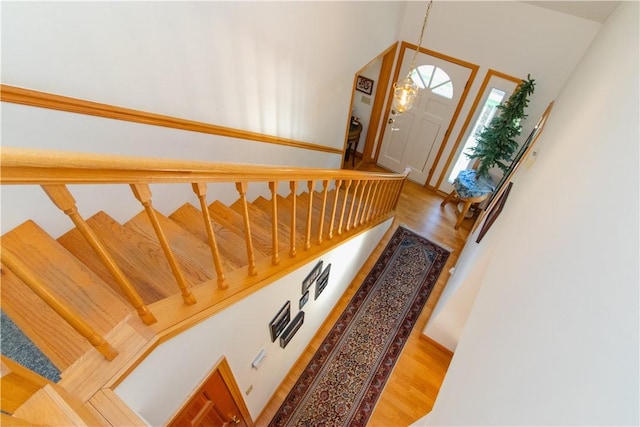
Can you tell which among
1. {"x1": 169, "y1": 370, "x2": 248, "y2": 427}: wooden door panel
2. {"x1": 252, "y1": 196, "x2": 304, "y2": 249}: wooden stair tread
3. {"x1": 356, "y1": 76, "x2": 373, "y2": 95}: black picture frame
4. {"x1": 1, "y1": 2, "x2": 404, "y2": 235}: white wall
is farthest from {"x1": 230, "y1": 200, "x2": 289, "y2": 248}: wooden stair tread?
{"x1": 356, "y1": 76, "x2": 373, "y2": 95}: black picture frame

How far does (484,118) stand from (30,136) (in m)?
4.70

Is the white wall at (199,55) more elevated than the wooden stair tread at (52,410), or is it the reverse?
the white wall at (199,55)

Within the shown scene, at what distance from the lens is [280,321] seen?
2.10m

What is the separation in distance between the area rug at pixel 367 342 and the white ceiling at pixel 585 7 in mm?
2927

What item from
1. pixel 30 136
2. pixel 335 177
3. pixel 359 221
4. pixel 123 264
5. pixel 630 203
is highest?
pixel 630 203

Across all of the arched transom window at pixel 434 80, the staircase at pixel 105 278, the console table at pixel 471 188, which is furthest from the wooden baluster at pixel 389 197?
the staircase at pixel 105 278

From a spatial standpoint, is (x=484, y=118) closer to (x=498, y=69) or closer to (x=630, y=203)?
(x=498, y=69)

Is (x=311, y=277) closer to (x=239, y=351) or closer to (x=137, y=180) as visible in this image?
(x=239, y=351)

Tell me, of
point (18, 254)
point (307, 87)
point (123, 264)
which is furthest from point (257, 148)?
point (18, 254)

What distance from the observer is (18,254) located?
121 centimetres

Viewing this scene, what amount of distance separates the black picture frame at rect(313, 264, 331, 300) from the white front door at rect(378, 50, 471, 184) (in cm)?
313

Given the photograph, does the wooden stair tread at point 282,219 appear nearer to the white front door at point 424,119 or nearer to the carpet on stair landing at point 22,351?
the carpet on stair landing at point 22,351

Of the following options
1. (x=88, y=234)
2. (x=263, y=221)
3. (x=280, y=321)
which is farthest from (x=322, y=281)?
(x=88, y=234)

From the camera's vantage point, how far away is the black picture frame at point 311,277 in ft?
7.22
